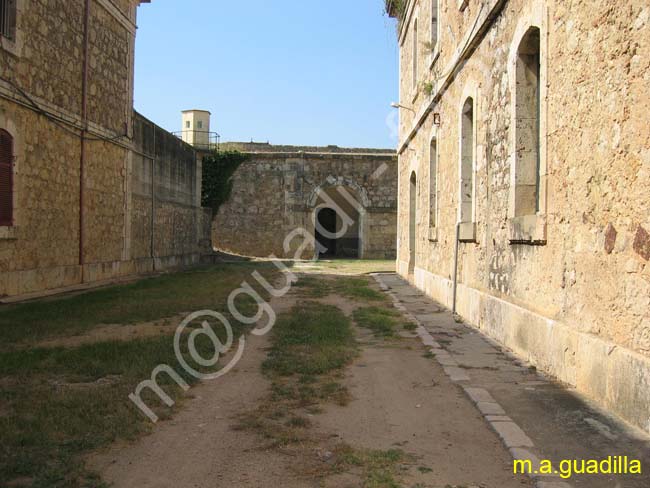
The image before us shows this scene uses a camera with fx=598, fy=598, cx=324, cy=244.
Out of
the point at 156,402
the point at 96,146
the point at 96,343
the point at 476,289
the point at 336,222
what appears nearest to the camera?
the point at 156,402

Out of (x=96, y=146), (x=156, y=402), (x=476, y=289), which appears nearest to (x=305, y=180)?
(x=96, y=146)

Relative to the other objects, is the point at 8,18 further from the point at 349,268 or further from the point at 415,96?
the point at 349,268

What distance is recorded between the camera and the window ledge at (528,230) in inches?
231

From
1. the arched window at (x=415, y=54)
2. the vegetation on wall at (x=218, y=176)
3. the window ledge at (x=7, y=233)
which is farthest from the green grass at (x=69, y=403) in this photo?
the vegetation on wall at (x=218, y=176)

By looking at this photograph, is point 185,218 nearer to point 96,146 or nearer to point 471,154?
point 96,146

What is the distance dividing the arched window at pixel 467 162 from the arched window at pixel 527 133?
8.48 feet

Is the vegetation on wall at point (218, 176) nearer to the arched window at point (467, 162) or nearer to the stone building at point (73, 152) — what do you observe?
the stone building at point (73, 152)

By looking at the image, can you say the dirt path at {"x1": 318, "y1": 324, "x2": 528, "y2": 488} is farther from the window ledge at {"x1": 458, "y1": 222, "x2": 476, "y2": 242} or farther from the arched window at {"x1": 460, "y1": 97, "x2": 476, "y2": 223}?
the arched window at {"x1": 460, "y1": 97, "x2": 476, "y2": 223}

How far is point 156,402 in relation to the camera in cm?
454

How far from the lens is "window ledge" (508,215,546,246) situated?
231 inches

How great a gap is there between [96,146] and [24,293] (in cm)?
450

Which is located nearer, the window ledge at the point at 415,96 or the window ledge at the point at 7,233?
the window ledge at the point at 7,233

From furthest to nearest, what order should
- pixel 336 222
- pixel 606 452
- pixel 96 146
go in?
pixel 336 222, pixel 96 146, pixel 606 452

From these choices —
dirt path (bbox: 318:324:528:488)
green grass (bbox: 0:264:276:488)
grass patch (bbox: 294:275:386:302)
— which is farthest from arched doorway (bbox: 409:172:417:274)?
dirt path (bbox: 318:324:528:488)
